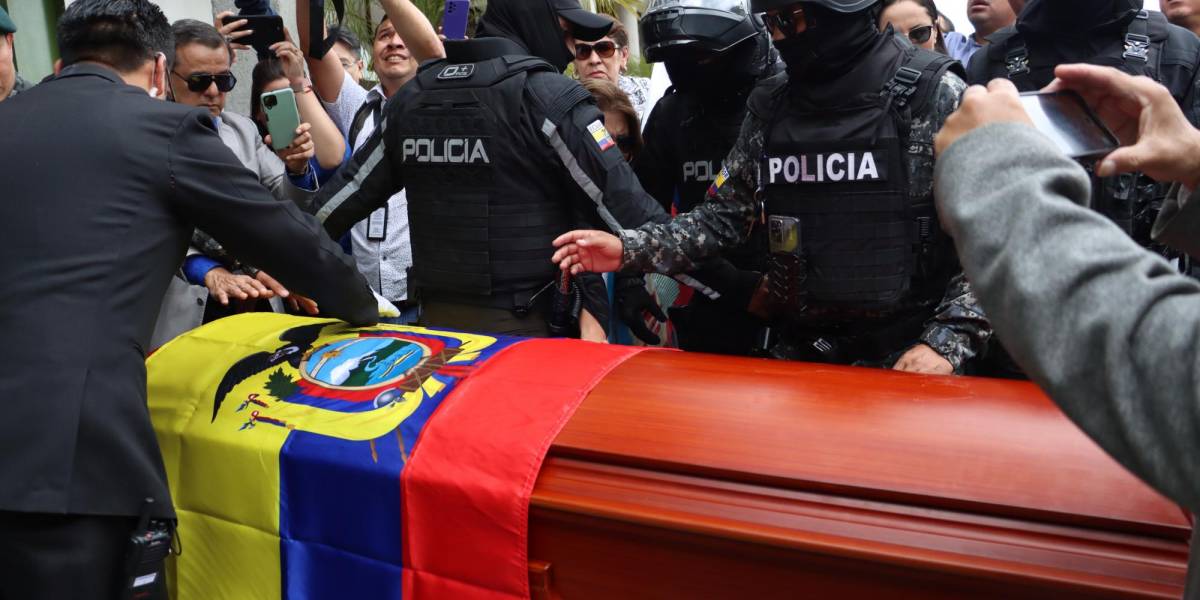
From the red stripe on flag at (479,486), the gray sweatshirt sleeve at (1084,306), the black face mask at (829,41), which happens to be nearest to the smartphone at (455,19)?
the black face mask at (829,41)

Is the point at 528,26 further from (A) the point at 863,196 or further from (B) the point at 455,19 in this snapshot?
(A) the point at 863,196

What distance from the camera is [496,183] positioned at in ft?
9.08

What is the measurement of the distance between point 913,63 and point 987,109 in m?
1.43

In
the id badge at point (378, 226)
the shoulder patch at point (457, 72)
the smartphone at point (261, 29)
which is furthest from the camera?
the id badge at point (378, 226)

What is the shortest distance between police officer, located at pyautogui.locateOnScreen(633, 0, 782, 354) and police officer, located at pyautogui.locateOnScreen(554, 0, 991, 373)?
508 millimetres

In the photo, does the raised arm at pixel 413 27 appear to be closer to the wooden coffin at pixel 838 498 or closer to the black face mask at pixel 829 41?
the black face mask at pixel 829 41

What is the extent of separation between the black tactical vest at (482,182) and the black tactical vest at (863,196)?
706 mm

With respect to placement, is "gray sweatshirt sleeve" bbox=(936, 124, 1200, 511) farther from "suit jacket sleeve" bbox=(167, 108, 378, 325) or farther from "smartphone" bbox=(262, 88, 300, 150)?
"smartphone" bbox=(262, 88, 300, 150)

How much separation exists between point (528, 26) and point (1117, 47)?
1.81m

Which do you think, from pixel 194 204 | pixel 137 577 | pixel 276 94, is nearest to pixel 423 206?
pixel 276 94

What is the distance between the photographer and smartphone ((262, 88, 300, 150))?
290 cm

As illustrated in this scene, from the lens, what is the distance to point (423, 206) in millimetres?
2910

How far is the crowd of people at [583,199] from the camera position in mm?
1117

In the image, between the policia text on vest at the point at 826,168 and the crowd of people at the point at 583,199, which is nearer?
the crowd of people at the point at 583,199
